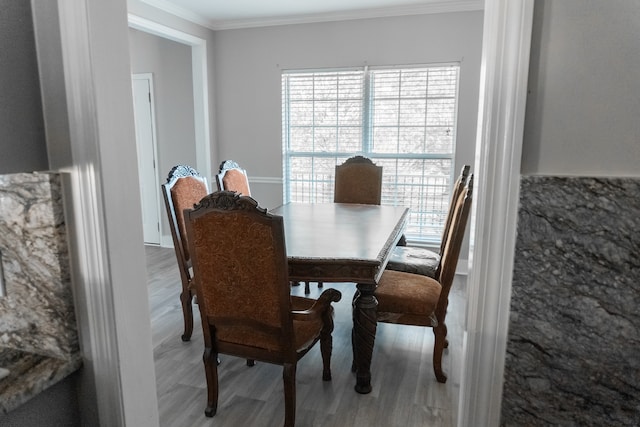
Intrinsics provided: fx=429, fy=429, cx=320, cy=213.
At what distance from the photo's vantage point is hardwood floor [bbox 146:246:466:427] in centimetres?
207

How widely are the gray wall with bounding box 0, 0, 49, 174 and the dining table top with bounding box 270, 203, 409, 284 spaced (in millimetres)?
1333

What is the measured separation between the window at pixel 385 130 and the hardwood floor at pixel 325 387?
5.54ft

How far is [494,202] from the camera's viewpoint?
791 mm

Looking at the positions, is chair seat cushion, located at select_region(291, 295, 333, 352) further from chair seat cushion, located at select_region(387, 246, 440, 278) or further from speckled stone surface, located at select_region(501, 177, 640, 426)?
speckled stone surface, located at select_region(501, 177, 640, 426)

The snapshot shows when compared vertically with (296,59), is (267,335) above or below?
below

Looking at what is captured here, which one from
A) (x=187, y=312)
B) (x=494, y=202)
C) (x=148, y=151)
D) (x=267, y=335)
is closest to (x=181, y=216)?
(x=187, y=312)

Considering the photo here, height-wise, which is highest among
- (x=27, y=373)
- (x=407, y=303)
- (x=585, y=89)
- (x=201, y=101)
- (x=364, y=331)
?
(x=201, y=101)

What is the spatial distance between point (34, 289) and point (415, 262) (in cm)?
236

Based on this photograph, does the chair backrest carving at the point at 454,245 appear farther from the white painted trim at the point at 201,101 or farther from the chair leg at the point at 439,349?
the white painted trim at the point at 201,101

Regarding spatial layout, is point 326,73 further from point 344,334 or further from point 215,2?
point 344,334

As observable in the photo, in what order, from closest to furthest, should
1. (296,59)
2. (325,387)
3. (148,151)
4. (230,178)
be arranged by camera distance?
(325,387), (230,178), (296,59), (148,151)

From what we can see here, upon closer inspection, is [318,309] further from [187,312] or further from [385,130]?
[385,130]

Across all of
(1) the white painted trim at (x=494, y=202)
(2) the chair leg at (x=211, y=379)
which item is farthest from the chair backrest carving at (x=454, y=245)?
(1) the white painted trim at (x=494, y=202)

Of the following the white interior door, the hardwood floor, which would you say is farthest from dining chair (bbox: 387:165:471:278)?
the white interior door
